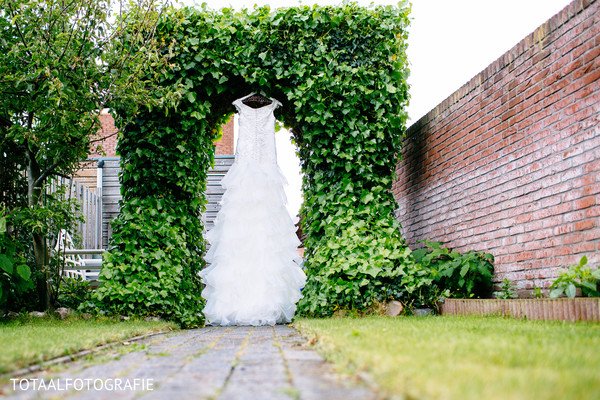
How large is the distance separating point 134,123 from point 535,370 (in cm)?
508

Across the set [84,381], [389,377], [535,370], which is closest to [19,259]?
[84,381]

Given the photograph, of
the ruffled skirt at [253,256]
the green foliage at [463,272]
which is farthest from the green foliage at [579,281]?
the ruffled skirt at [253,256]

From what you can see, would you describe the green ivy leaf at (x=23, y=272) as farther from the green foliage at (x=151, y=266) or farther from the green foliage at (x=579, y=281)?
the green foliage at (x=579, y=281)

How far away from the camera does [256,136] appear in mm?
6664

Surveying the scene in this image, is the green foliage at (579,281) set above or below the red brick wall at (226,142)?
below

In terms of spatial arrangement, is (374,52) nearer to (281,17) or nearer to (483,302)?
(281,17)

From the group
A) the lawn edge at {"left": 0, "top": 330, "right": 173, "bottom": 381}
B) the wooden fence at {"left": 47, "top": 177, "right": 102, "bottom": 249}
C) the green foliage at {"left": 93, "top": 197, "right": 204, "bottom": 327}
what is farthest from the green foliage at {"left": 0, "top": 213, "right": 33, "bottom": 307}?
the wooden fence at {"left": 47, "top": 177, "right": 102, "bottom": 249}

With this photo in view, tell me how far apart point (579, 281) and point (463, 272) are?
1.29 m

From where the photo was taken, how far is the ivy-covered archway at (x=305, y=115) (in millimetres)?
5789

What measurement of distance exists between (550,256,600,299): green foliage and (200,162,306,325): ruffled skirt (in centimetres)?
310

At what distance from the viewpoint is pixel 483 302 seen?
464 centimetres

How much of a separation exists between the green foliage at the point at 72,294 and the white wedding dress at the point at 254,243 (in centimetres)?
137

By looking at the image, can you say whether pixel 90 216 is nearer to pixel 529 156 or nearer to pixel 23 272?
pixel 23 272

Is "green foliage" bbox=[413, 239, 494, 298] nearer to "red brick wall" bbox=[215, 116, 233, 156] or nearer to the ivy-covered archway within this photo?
the ivy-covered archway
